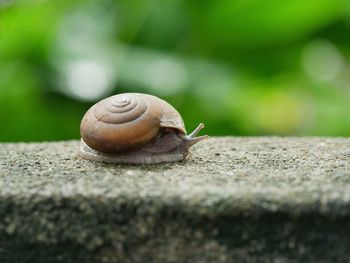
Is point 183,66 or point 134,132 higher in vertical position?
point 183,66

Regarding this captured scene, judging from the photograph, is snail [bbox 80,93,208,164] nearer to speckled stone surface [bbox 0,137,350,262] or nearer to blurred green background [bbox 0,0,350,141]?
speckled stone surface [bbox 0,137,350,262]

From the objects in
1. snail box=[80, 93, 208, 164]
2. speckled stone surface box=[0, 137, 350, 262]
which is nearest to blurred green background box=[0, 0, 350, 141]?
snail box=[80, 93, 208, 164]

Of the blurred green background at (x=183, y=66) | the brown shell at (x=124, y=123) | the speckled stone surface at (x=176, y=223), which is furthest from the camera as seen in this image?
the blurred green background at (x=183, y=66)

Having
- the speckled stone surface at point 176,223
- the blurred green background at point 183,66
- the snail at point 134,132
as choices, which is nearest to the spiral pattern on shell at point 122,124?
the snail at point 134,132

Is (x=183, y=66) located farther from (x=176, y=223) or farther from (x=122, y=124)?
(x=176, y=223)

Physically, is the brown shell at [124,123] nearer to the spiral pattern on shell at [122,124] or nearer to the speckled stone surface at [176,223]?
the spiral pattern on shell at [122,124]

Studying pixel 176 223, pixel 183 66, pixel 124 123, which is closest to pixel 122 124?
pixel 124 123

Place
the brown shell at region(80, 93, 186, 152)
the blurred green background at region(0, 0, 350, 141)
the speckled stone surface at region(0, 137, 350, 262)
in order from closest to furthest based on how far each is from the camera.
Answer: the speckled stone surface at region(0, 137, 350, 262), the brown shell at region(80, 93, 186, 152), the blurred green background at region(0, 0, 350, 141)
